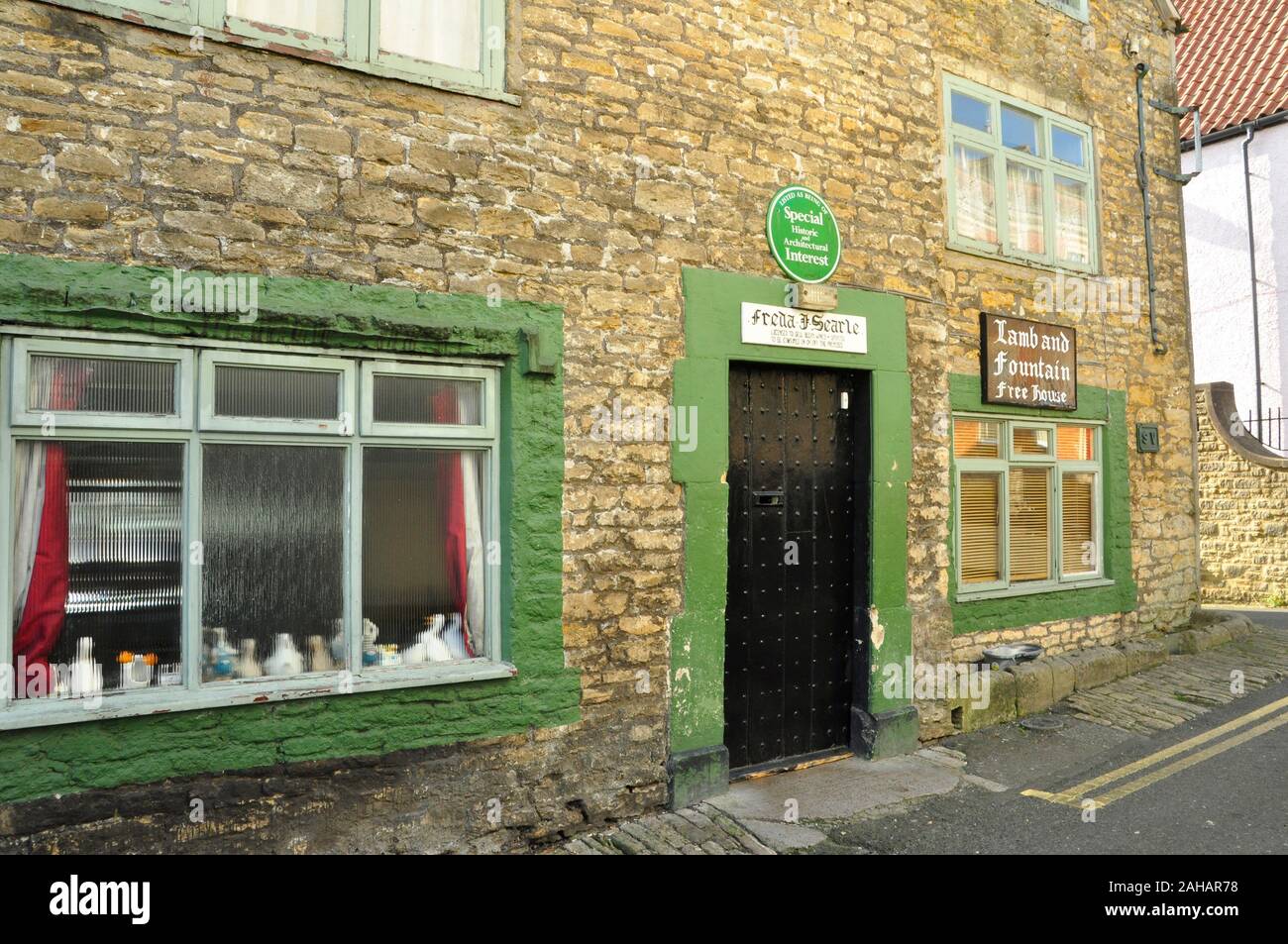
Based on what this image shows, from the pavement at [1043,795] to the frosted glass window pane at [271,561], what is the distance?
6.46 ft

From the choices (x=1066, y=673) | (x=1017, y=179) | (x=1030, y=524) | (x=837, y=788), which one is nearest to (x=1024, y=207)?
(x=1017, y=179)

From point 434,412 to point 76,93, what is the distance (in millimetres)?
2294

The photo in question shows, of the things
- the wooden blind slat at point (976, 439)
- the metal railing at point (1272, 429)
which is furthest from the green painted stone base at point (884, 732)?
the metal railing at point (1272, 429)

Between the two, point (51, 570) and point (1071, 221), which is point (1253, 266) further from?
point (51, 570)

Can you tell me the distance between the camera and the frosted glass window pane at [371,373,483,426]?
16.6ft

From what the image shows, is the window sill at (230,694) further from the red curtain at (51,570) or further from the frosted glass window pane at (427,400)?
the frosted glass window pane at (427,400)

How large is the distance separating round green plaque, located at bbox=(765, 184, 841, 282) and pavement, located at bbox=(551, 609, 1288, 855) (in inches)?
144

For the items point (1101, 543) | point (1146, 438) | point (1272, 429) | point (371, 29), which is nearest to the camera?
point (371, 29)

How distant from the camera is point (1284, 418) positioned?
13711 millimetres

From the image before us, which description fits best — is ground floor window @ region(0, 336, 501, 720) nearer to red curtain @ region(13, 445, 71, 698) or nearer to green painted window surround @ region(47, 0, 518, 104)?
red curtain @ region(13, 445, 71, 698)

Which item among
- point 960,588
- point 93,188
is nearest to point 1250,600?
point 960,588

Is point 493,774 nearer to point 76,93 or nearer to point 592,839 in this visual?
point 592,839

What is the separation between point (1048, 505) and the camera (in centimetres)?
868

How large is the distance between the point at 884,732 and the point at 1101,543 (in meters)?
3.94
